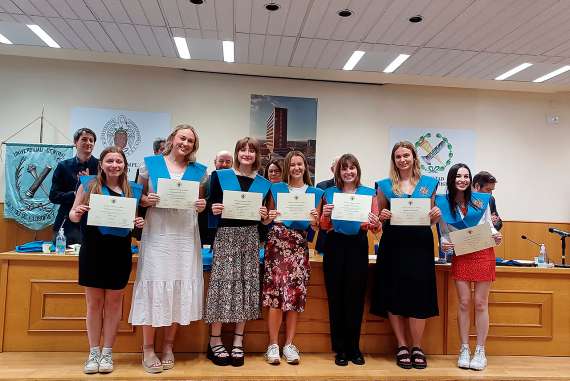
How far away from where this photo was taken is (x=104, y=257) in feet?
8.06

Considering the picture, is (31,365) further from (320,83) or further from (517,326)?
(320,83)

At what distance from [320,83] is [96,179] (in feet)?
14.6

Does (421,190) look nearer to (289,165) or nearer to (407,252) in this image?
(407,252)

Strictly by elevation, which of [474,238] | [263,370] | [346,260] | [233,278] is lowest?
[263,370]

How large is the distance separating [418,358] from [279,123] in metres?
4.10

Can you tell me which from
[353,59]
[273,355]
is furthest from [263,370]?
[353,59]

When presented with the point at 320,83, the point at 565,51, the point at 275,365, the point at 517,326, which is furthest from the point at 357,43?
the point at 275,365

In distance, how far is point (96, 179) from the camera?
2.54 m

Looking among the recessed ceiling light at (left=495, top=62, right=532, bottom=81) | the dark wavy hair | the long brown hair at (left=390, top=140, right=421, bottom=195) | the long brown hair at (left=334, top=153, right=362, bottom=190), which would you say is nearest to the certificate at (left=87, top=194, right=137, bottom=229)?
the long brown hair at (left=334, top=153, right=362, bottom=190)

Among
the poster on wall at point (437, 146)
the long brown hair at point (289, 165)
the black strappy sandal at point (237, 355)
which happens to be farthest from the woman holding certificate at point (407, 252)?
the poster on wall at point (437, 146)

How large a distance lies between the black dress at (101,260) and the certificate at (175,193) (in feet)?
1.15

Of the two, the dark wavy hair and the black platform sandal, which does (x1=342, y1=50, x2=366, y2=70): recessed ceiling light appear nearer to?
the dark wavy hair

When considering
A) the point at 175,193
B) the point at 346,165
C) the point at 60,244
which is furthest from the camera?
the point at 60,244

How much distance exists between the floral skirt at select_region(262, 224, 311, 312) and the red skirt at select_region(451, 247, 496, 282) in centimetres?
107
